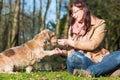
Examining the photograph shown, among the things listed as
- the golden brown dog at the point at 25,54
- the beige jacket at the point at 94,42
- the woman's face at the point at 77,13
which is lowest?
the golden brown dog at the point at 25,54

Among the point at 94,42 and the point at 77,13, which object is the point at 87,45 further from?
the point at 77,13

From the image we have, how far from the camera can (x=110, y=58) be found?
6711mm

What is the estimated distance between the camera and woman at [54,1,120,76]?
6770 millimetres

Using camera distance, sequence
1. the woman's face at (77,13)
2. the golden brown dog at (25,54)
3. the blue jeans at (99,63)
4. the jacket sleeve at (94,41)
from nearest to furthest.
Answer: the blue jeans at (99,63), the jacket sleeve at (94,41), the woman's face at (77,13), the golden brown dog at (25,54)

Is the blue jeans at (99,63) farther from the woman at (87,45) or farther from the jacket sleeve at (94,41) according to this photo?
the jacket sleeve at (94,41)

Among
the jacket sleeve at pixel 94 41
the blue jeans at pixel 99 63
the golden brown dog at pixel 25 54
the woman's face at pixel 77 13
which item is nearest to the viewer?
the blue jeans at pixel 99 63

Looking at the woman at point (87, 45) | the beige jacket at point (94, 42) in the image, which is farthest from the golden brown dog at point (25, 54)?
the beige jacket at point (94, 42)

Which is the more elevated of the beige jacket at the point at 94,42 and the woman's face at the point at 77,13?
the woman's face at the point at 77,13

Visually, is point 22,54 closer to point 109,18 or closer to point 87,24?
point 87,24

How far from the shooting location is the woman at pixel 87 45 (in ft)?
22.2

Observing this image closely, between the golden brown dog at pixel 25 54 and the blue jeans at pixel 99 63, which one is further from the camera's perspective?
the golden brown dog at pixel 25 54

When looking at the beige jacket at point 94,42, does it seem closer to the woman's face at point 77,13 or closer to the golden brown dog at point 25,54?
the woman's face at point 77,13

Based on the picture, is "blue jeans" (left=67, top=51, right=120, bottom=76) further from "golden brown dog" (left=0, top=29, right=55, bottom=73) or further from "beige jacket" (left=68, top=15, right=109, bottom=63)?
"golden brown dog" (left=0, top=29, right=55, bottom=73)

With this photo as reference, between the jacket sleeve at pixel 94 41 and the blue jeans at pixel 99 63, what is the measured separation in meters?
0.23
